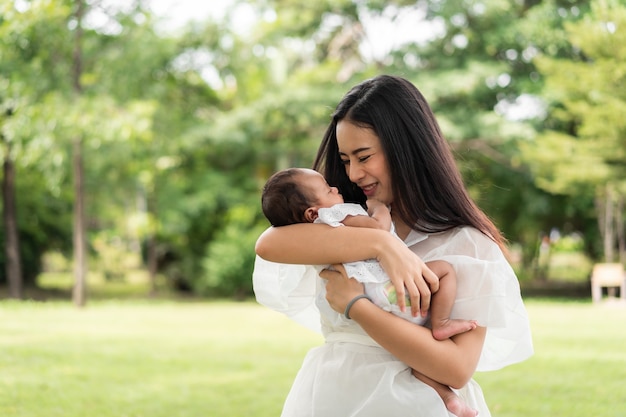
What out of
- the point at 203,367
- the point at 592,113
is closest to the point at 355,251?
the point at 203,367

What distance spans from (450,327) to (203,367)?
6.55 metres

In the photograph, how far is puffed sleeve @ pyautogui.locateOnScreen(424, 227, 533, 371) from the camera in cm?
213

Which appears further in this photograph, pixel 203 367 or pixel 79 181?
pixel 79 181

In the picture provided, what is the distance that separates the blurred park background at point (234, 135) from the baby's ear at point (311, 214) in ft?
25.3

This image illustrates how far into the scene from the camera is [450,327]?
208 cm

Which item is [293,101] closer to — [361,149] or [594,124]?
[594,124]

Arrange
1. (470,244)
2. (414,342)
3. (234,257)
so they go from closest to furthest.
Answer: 1. (414,342)
2. (470,244)
3. (234,257)

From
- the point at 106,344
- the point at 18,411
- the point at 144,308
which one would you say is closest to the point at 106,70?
the point at 144,308

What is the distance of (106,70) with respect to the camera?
15844 millimetres

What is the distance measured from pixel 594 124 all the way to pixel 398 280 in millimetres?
15819

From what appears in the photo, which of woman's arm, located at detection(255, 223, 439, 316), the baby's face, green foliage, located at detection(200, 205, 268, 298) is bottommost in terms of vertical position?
green foliage, located at detection(200, 205, 268, 298)

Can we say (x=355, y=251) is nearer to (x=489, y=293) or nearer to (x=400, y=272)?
(x=400, y=272)

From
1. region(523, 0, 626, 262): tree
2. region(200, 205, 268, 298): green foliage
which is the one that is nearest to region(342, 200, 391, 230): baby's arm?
region(523, 0, 626, 262): tree

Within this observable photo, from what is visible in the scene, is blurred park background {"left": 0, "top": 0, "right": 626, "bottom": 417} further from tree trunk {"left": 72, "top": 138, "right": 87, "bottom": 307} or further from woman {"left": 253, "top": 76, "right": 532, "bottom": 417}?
woman {"left": 253, "top": 76, "right": 532, "bottom": 417}
